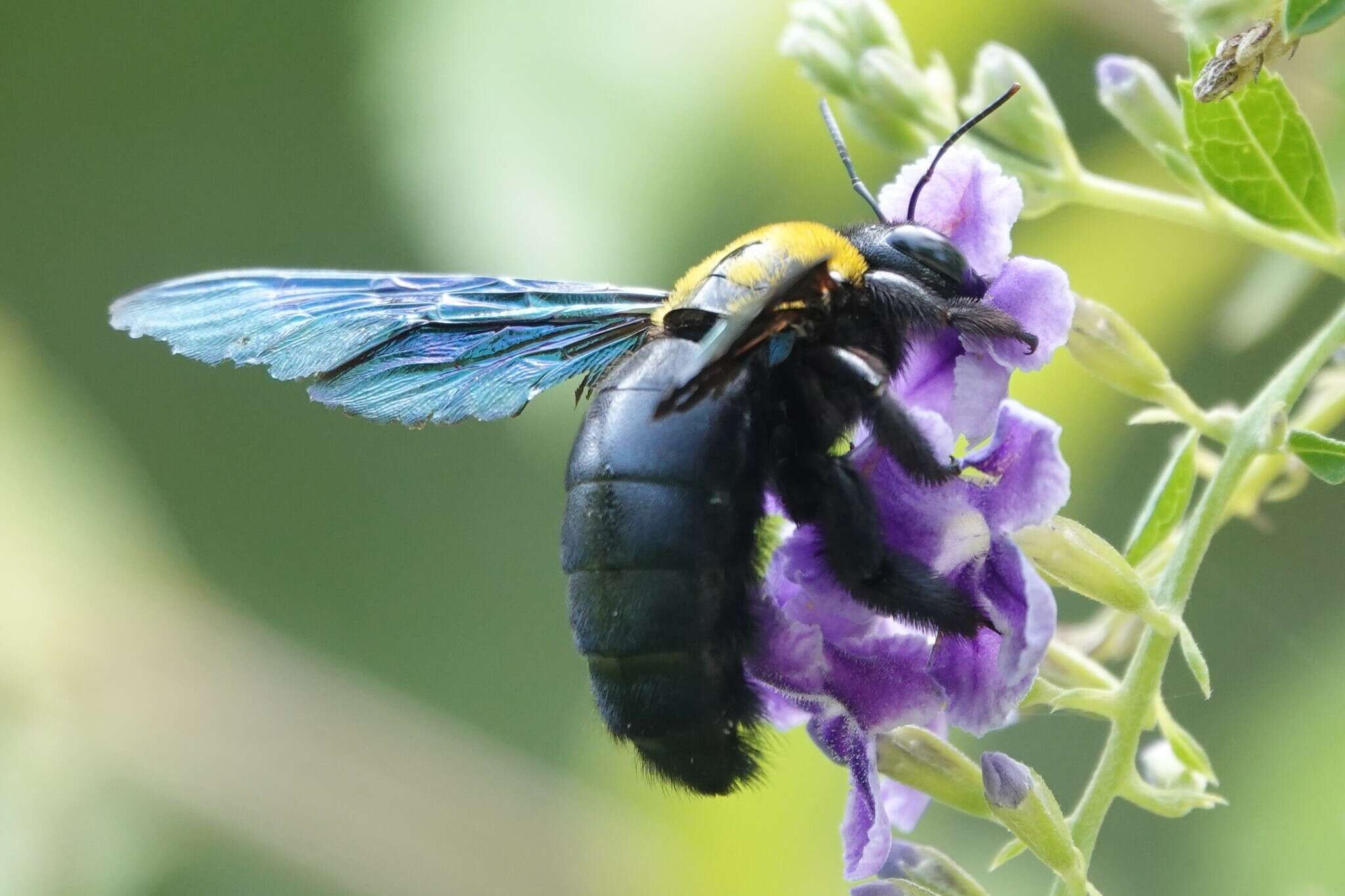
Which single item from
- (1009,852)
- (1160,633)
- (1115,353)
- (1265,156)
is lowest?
(1009,852)

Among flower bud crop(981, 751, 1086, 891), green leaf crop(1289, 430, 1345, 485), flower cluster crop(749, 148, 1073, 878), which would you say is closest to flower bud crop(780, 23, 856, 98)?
flower cluster crop(749, 148, 1073, 878)

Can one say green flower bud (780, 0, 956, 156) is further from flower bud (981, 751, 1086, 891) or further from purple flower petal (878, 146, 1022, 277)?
flower bud (981, 751, 1086, 891)

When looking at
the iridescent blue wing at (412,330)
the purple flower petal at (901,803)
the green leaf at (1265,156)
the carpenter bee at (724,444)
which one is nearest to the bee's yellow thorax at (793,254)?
the carpenter bee at (724,444)

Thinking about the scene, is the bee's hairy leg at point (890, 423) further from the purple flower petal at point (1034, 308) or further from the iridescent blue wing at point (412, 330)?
the iridescent blue wing at point (412, 330)

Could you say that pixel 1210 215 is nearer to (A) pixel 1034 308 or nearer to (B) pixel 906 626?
(A) pixel 1034 308

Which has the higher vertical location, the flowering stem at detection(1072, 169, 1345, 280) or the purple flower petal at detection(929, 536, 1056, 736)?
the flowering stem at detection(1072, 169, 1345, 280)

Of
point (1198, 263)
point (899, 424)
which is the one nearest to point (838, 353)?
point (899, 424)

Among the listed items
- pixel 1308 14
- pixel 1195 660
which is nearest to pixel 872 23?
pixel 1308 14
